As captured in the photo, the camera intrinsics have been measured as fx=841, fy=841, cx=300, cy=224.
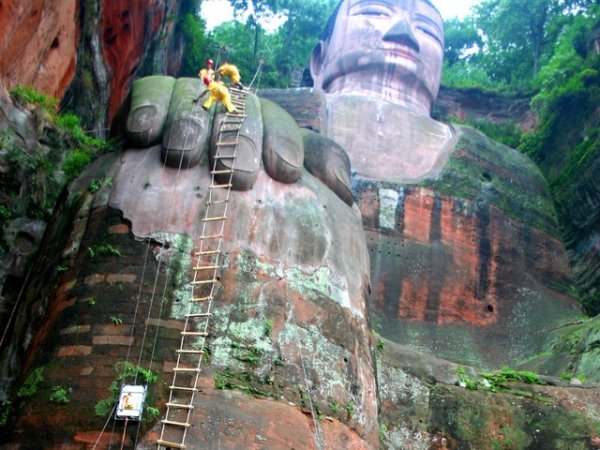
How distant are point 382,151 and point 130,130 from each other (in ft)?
24.7

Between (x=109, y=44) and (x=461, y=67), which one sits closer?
(x=109, y=44)

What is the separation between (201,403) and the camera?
6.31 meters

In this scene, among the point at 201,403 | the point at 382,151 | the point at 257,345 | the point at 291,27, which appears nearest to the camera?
the point at 201,403

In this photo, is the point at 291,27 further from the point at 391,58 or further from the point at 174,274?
the point at 174,274

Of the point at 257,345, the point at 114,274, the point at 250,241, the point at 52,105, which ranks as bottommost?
the point at 257,345

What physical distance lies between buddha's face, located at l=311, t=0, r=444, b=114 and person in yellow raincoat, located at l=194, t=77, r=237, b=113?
8813mm

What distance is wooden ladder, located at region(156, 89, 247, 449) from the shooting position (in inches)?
244

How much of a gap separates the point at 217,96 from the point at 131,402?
3357 mm

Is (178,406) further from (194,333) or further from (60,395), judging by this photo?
(60,395)

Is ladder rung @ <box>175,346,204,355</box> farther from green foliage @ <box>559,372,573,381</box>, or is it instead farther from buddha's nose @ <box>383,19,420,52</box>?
buddha's nose @ <box>383,19,420,52</box>

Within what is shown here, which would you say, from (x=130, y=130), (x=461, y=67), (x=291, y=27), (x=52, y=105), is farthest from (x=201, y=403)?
(x=461, y=67)

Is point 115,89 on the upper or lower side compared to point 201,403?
upper

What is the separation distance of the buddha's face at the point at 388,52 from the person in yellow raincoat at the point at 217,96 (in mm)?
8813

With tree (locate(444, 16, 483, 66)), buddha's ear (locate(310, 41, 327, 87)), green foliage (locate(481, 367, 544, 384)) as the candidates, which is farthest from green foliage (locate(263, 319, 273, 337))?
tree (locate(444, 16, 483, 66))
